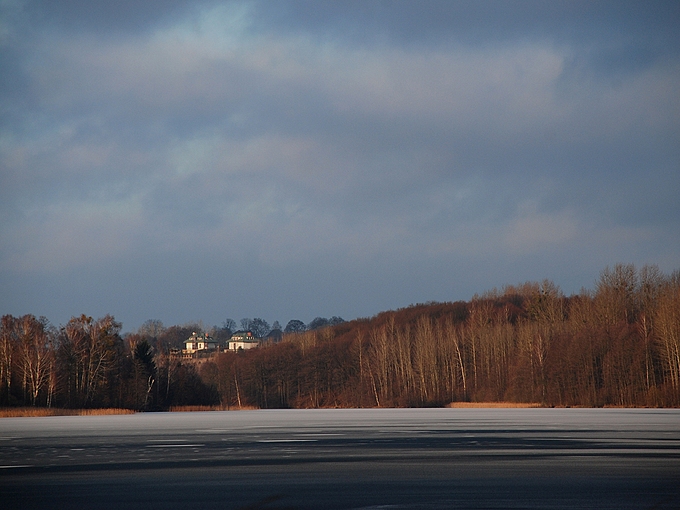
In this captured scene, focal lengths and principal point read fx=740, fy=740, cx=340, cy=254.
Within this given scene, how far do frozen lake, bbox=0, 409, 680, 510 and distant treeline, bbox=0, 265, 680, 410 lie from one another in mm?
45558

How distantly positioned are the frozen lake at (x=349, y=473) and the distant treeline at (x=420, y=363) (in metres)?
45.6

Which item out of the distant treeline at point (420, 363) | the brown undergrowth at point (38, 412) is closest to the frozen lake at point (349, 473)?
the brown undergrowth at point (38, 412)

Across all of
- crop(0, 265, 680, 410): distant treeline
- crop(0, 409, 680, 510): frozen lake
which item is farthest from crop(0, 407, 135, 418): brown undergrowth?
crop(0, 409, 680, 510): frozen lake

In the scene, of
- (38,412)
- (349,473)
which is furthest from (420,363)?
(349,473)

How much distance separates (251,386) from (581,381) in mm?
58157

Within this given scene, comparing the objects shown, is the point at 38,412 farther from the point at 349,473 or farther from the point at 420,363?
the point at 420,363

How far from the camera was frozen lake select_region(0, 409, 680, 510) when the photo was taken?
10977 mm

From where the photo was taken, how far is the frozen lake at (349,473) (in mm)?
10977

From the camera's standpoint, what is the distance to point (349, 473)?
14.0 meters

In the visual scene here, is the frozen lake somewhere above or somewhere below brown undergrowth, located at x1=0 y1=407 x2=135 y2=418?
above

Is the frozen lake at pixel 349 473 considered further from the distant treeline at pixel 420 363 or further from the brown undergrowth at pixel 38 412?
the distant treeline at pixel 420 363

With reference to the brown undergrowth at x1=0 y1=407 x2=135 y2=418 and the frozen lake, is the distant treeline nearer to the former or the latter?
the brown undergrowth at x1=0 y1=407 x2=135 y2=418

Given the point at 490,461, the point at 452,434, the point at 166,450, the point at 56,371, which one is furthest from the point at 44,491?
the point at 56,371

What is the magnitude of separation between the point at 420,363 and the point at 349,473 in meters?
85.5
